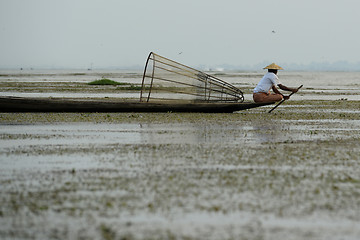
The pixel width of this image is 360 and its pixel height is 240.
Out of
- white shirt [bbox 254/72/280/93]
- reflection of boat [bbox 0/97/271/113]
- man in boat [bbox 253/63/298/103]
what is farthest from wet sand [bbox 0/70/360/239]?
white shirt [bbox 254/72/280/93]

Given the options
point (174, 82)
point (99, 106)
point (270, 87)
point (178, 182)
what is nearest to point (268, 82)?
point (270, 87)

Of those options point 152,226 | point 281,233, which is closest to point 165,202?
point 152,226

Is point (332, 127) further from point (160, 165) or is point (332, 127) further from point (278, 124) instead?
point (160, 165)

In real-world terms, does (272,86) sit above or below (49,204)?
above

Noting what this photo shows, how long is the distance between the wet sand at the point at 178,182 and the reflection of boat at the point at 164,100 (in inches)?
107

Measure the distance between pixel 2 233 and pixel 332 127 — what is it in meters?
9.63

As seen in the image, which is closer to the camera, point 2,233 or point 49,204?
point 2,233

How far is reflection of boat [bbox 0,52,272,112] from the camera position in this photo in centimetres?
1538

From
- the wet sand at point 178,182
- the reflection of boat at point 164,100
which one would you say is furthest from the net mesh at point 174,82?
the wet sand at point 178,182

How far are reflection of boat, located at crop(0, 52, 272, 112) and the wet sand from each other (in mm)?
2727

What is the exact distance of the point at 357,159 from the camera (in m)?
8.71

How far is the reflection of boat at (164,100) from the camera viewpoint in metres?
15.4

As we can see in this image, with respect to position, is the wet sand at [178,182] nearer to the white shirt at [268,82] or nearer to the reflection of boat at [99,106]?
the reflection of boat at [99,106]

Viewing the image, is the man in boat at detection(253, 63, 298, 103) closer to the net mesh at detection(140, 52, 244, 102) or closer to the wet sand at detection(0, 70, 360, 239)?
the net mesh at detection(140, 52, 244, 102)
